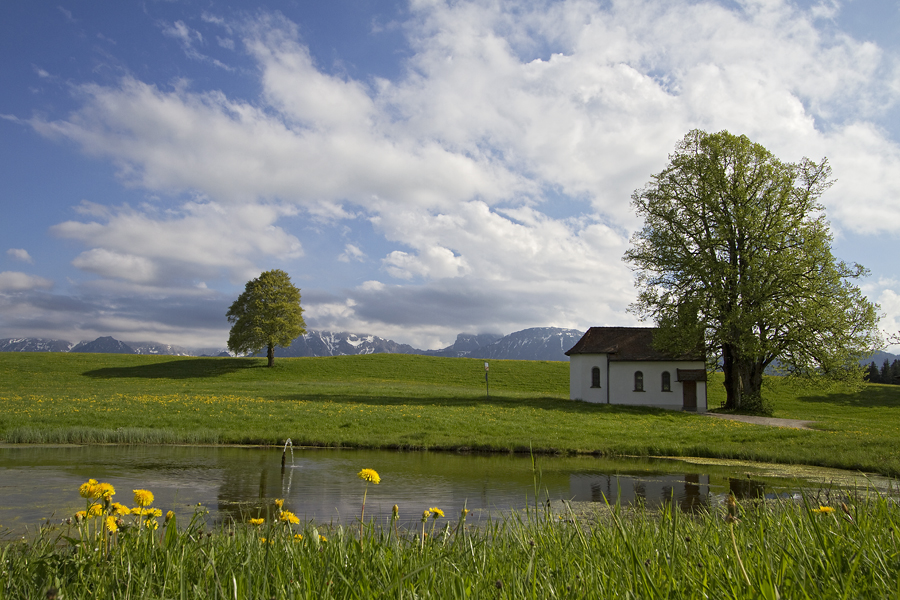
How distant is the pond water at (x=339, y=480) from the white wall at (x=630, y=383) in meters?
27.5

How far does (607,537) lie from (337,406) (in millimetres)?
25550

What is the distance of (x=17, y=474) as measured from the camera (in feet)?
33.7

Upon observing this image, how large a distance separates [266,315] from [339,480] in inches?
2135

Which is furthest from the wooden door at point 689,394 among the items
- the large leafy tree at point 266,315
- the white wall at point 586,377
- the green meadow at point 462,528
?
the large leafy tree at point 266,315

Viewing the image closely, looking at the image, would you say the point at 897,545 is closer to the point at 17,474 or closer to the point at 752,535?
the point at 752,535

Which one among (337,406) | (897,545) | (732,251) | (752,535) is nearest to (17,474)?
(752,535)

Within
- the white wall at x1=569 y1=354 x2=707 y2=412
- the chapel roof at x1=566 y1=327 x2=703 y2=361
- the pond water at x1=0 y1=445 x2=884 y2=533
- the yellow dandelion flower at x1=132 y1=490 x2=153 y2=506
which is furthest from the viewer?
the chapel roof at x1=566 y1=327 x2=703 y2=361

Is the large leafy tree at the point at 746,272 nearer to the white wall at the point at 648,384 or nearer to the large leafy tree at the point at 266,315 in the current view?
the white wall at the point at 648,384

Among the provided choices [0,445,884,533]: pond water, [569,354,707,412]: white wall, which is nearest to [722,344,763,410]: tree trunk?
[569,354,707,412]: white wall

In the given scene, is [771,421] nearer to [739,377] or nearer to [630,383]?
[739,377]

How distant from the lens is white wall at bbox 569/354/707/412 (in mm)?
41406

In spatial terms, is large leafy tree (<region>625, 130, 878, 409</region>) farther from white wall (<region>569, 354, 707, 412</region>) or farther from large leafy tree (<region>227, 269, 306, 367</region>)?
large leafy tree (<region>227, 269, 306, 367</region>)

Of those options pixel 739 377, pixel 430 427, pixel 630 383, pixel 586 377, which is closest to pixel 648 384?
pixel 630 383

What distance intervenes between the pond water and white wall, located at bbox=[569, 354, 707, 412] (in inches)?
1082
